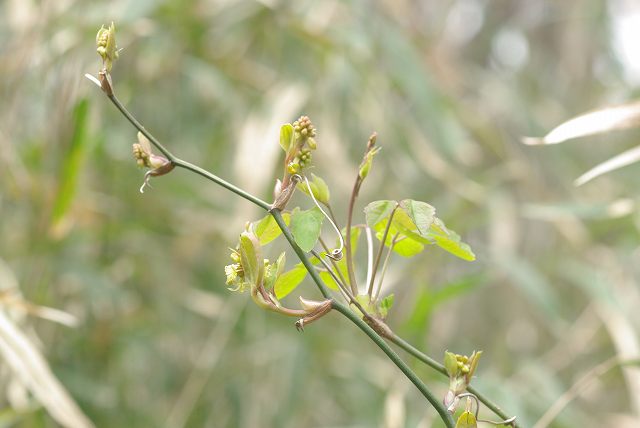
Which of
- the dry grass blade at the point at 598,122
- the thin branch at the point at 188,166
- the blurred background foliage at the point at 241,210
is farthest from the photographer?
the blurred background foliage at the point at 241,210

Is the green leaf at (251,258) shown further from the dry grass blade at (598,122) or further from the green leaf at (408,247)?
the dry grass blade at (598,122)

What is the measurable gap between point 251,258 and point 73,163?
0.43 m

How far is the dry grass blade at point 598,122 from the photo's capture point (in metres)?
0.46

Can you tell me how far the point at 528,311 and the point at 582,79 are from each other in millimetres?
508

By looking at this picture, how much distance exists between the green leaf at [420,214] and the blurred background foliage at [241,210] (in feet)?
1.42

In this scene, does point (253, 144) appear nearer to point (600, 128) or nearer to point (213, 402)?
point (213, 402)

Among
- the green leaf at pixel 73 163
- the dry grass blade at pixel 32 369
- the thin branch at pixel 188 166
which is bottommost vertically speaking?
the dry grass blade at pixel 32 369

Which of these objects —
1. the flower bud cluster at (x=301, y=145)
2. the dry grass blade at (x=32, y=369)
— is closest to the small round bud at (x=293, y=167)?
the flower bud cluster at (x=301, y=145)

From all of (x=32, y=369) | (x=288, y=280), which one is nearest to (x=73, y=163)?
(x=32, y=369)

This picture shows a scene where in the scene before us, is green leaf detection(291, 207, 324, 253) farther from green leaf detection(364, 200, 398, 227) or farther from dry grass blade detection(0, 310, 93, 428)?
dry grass blade detection(0, 310, 93, 428)

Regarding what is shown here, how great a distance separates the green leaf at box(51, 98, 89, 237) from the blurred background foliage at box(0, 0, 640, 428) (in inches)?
0.7

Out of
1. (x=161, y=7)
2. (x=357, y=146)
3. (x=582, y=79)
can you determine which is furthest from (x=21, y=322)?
(x=582, y=79)

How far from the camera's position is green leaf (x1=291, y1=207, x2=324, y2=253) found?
11.6 inches

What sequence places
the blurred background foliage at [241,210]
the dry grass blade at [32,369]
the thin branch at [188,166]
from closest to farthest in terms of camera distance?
the thin branch at [188,166], the dry grass blade at [32,369], the blurred background foliage at [241,210]
